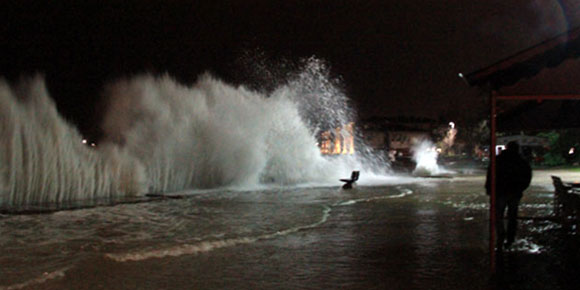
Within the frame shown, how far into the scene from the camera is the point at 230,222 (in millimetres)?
12141

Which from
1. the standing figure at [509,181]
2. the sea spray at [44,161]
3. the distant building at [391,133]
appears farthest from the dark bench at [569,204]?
the distant building at [391,133]

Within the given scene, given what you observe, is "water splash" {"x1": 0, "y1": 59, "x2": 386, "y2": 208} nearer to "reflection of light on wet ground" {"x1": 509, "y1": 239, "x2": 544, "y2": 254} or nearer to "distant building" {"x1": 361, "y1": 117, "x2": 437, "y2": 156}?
"reflection of light on wet ground" {"x1": 509, "y1": 239, "x2": 544, "y2": 254}

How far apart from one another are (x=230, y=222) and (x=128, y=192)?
854cm

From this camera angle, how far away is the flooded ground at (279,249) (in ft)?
22.1

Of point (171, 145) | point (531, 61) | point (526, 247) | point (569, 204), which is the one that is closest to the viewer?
point (531, 61)

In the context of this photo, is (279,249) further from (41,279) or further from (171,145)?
(171,145)

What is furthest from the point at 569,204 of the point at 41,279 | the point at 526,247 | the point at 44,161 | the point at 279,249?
the point at 44,161

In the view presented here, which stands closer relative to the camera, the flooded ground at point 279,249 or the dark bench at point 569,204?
the flooded ground at point 279,249

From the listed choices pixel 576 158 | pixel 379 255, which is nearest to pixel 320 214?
pixel 379 255

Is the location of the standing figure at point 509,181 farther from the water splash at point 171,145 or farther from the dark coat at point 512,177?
the water splash at point 171,145

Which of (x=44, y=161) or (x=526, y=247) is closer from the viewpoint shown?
(x=526, y=247)

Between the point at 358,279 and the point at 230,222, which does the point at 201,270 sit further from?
the point at 230,222

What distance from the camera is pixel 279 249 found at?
29.1 ft

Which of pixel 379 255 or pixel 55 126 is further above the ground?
pixel 55 126
